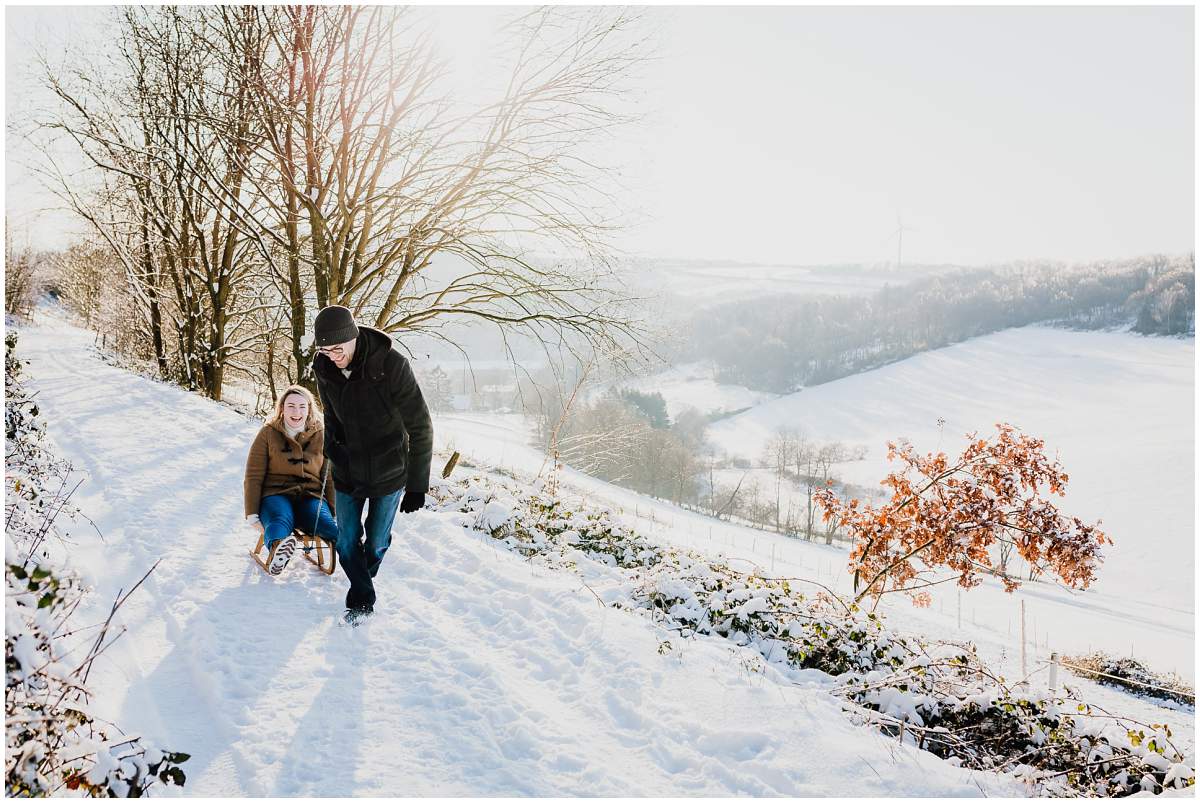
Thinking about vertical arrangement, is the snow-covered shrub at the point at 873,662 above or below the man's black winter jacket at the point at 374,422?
below

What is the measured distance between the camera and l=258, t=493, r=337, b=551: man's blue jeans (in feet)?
14.6

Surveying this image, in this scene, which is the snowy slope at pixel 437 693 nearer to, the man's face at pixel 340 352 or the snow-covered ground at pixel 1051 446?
the man's face at pixel 340 352

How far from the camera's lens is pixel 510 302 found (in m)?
9.47

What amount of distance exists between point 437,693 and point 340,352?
198 centimetres

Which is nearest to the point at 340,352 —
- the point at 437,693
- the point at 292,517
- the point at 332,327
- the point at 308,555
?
the point at 332,327

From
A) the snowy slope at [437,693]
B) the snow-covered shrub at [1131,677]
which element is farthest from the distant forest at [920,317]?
the snowy slope at [437,693]

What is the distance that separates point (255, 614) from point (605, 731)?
7.64 ft

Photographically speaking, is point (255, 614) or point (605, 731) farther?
point (255, 614)

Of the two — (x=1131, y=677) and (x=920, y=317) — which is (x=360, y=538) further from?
(x=920, y=317)

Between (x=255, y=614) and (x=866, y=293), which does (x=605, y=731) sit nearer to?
(x=255, y=614)

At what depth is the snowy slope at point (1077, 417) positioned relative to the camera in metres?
49.4

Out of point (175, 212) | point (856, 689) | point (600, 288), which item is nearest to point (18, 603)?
point (856, 689)

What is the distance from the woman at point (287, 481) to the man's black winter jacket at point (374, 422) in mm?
862

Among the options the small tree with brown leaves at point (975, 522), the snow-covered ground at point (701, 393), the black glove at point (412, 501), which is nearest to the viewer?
the black glove at point (412, 501)
